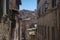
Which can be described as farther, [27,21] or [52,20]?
[27,21]

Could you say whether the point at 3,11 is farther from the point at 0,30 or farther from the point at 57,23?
the point at 57,23

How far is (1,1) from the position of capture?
7.09 m

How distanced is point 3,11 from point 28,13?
31.8m

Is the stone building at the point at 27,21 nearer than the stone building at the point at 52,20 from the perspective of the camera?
No

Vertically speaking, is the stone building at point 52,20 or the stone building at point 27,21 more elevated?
the stone building at point 52,20

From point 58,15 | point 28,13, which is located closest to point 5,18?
point 58,15

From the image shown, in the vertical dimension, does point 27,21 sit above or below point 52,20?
below

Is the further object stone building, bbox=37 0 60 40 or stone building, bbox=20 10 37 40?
stone building, bbox=20 10 37 40

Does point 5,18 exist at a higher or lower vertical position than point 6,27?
higher

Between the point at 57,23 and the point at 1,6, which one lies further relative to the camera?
the point at 57,23

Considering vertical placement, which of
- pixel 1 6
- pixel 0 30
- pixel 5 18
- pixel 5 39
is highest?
pixel 1 6

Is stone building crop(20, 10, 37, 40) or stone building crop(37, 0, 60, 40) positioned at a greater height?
stone building crop(37, 0, 60, 40)

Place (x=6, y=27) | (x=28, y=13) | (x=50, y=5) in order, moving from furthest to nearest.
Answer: (x=28, y=13) → (x=50, y=5) → (x=6, y=27)

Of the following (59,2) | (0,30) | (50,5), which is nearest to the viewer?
(0,30)
